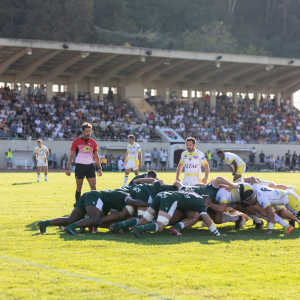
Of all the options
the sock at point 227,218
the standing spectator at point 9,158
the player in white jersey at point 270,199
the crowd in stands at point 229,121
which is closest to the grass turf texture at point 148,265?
the sock at point 227,218

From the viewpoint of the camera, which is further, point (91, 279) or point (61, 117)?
point (61, 117)

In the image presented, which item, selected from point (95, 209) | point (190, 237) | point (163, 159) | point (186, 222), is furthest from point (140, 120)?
point (190, 237)

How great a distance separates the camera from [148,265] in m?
6.12

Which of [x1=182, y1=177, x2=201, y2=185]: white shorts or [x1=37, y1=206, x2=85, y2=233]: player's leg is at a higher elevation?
[x1=182, y1=177, x2=201, y2=185]: white shorts

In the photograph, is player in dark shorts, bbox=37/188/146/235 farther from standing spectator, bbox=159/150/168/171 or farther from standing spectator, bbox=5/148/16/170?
standing spectator, bbox=159/150/168/171

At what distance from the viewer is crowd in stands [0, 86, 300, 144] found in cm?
3700

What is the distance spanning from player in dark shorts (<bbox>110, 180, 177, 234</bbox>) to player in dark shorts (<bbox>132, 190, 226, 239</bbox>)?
27cm

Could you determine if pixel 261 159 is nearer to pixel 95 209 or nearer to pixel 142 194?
pixel 142 194

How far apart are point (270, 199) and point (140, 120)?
33390mm

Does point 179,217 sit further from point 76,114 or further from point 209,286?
point 76,114

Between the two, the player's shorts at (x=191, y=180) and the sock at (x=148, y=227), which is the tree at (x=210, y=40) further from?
the sock at (x=148, y=227)

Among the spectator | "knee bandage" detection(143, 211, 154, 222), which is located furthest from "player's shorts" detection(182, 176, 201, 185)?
the spectator

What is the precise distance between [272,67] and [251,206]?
39272 mm

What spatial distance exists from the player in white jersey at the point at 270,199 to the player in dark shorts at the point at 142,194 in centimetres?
152
